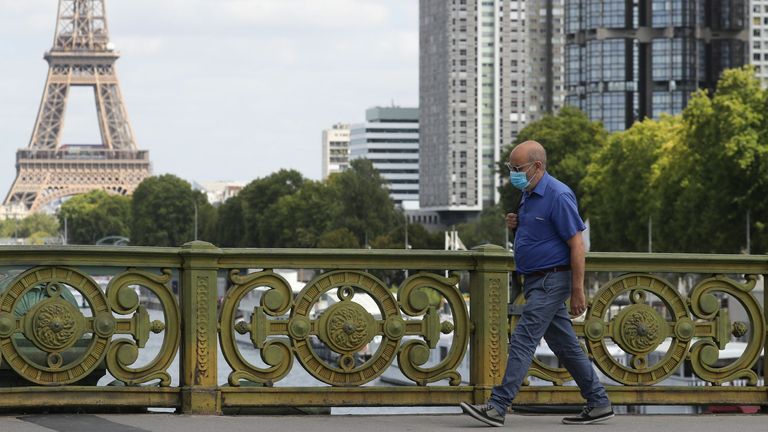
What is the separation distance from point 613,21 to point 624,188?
3662 inches

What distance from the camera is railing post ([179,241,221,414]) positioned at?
11914 mm

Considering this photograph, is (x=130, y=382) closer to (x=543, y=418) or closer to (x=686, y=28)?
(x=543, y=418)

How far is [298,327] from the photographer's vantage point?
39.3 feet

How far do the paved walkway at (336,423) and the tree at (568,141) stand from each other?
109 m

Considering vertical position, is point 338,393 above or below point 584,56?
below

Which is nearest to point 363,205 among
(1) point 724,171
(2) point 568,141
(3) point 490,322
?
(2) point 568,141

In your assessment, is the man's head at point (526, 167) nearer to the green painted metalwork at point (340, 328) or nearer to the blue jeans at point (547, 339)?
the blue jeans at point (547, 339)

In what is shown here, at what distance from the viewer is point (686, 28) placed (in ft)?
605

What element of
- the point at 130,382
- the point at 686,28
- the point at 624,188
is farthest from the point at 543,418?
the point at 686,28

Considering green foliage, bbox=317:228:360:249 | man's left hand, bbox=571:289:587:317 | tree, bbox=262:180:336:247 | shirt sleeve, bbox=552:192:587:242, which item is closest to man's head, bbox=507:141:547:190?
shirt sleeve, bbox=552:192:587:242

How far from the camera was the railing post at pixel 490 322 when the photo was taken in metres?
12.4

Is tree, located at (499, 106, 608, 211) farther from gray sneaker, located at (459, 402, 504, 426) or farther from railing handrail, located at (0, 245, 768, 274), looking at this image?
gray sneaker, located at (459, 402, 504, 426)

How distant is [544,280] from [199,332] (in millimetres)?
2327

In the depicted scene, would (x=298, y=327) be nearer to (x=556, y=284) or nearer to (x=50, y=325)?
(x=50, y=325)
